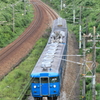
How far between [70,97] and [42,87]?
330 centimetres

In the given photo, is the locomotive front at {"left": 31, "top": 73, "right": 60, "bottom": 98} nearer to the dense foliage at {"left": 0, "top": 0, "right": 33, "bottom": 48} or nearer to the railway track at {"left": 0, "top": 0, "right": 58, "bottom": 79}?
the railway track at {"left": 0, "top": 0, "right": 58, "bottom": 79}

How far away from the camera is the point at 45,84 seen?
1956cm

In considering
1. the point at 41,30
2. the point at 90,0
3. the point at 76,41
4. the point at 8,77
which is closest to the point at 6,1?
the point at 41,30

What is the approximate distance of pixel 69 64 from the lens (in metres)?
30.0

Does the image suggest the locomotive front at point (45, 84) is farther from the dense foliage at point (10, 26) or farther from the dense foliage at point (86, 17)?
the dense foliage at point (10, 26)

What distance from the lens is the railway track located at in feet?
97.9

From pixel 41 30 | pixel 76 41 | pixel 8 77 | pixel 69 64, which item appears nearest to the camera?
pixel 8 77

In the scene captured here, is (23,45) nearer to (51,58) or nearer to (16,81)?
(16,81)

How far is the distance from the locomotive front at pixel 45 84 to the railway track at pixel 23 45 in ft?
22.7

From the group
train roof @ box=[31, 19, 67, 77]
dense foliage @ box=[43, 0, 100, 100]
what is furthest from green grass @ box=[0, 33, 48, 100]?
dense foliage @ box=[43, 0, 100, 100]

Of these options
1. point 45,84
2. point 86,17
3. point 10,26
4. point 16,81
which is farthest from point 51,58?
point 86,17

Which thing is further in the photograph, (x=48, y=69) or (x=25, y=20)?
(x=25, y=20)

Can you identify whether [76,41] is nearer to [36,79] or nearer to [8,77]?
[8,77]

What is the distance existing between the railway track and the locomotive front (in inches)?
273
